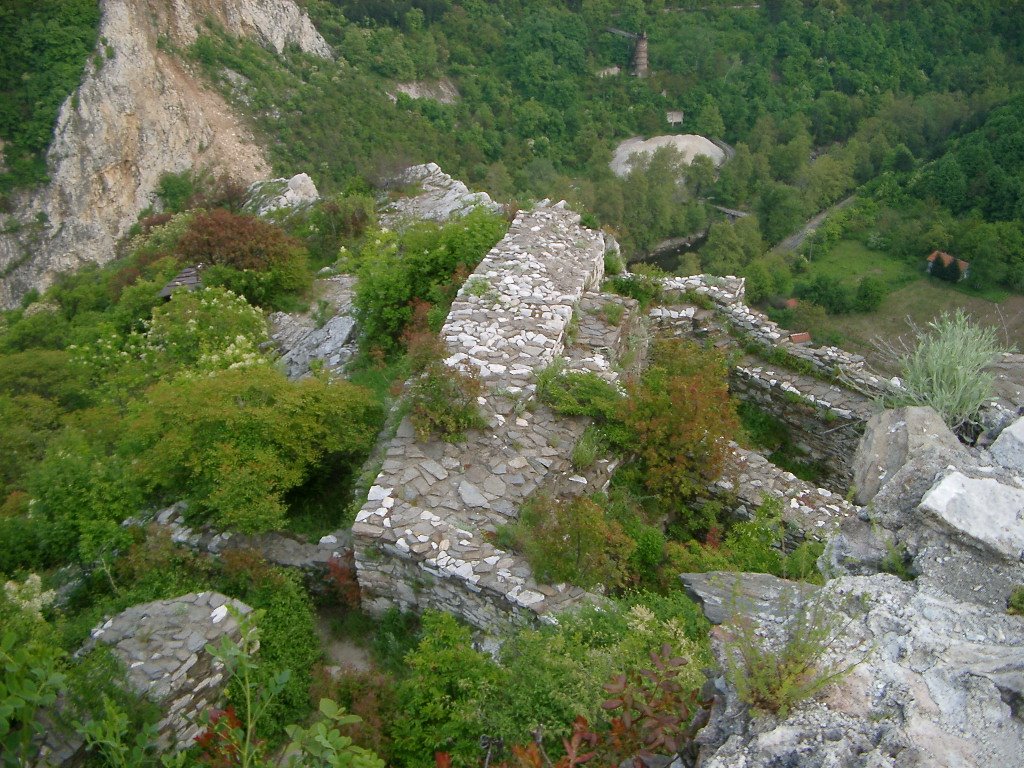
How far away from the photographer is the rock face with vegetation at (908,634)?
252cm

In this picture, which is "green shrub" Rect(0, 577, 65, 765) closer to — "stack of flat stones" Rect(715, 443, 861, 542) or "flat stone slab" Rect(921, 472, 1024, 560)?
"flat stone slab" Rect(921, 472, 1024, 560)

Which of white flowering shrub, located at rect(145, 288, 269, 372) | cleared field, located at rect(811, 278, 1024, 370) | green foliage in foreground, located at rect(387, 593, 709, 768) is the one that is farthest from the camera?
cleared field, located at rect(811, 278, 1024, 370)

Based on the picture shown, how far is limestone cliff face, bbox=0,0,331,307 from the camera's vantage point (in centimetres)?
3222

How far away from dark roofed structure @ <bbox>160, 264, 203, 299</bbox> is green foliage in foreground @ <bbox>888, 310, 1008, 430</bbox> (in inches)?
418

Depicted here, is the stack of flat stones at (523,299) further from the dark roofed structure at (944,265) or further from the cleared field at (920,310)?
the dark roofed structure at (944,265)

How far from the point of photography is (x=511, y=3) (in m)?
54.2

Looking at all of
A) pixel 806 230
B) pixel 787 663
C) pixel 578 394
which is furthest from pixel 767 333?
pixel 806 230

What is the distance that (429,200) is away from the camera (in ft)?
51.1

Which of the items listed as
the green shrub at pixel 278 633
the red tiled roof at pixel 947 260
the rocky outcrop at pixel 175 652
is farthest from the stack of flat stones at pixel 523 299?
the red tiled roof at pixel 947 260

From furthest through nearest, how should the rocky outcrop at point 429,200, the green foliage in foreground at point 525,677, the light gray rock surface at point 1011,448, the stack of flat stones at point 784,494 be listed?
1. the rocky outcrop at point 429,200
2. the stack of flat stones at point 784,494
3. the green foliage in foreground at point 525,677
4. the light gray rock surface at point 1011,448

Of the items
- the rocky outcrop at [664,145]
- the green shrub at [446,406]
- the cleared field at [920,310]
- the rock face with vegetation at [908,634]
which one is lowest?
the cleared field at [920,310]

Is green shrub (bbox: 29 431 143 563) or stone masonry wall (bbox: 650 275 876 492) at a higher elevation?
green shrub (bbox: 29 431 143 563)

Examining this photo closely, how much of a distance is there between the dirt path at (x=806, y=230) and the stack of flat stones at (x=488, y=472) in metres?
37.8

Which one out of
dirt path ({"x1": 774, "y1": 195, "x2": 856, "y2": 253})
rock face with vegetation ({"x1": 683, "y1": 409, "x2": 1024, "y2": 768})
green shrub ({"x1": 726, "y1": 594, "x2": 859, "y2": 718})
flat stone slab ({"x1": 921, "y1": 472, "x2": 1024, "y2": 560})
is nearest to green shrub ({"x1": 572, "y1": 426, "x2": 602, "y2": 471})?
rock face with vegetation ({"x1": 683, "y1": 409, "x2": 1024, "y2": 768})
